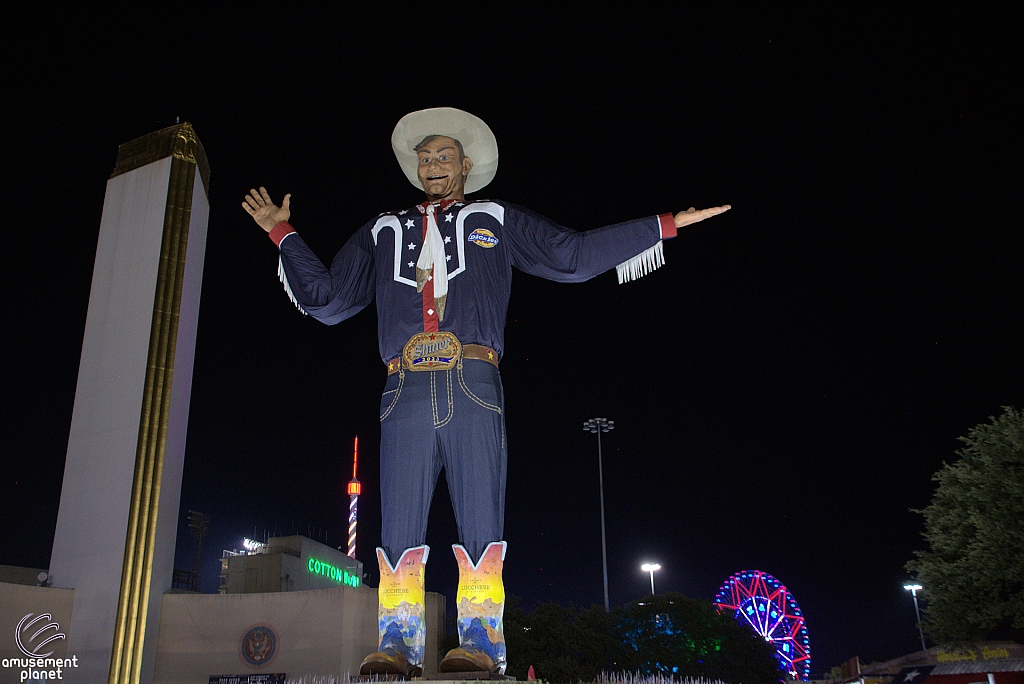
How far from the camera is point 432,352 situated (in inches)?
258

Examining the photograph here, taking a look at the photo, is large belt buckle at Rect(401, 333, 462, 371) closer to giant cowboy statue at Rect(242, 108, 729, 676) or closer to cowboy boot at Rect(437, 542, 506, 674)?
giant cowboy statue at Rect(242, 108, 729, 676)

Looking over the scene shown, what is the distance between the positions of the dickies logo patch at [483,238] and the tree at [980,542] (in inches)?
448

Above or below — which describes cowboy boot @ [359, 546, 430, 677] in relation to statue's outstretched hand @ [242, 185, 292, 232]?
below

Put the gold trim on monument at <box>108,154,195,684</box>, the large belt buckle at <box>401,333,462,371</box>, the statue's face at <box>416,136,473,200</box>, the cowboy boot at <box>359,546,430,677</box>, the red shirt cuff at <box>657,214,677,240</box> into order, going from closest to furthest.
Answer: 1. the cowboy boot at <box>359,546,430,677</box>
2. the large belt buckle at <box>401,333,462,371</box>
3. the red shirt cuff at <box>657,214,677,240</box>
4. the statue's face at <box>416,136,473,200</box>
5. the gold trim on monument at <box>108,154,195,684</box>

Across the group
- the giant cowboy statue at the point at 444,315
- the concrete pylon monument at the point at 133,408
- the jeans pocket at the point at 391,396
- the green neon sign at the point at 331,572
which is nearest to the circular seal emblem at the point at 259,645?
the concrete pylon monument at the point at 133,408

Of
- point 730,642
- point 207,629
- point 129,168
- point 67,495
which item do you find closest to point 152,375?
point 67,495

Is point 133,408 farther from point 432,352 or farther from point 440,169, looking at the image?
point 432,352

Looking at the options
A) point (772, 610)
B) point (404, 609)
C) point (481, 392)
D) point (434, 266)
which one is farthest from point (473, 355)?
point (772, 610)

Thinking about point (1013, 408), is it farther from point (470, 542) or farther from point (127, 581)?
point (127, 581)

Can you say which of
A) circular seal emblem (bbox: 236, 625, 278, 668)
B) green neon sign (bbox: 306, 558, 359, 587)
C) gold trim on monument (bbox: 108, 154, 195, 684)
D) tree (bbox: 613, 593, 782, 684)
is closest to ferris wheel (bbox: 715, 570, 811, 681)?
tree (bbox: 613, 593, 782, 684)

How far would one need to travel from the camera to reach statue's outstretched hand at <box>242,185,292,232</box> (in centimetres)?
750

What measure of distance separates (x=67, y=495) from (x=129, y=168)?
25.3 feet

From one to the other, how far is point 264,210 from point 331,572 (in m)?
42.2

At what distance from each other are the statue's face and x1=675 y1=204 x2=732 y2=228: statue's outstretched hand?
6.91ft
